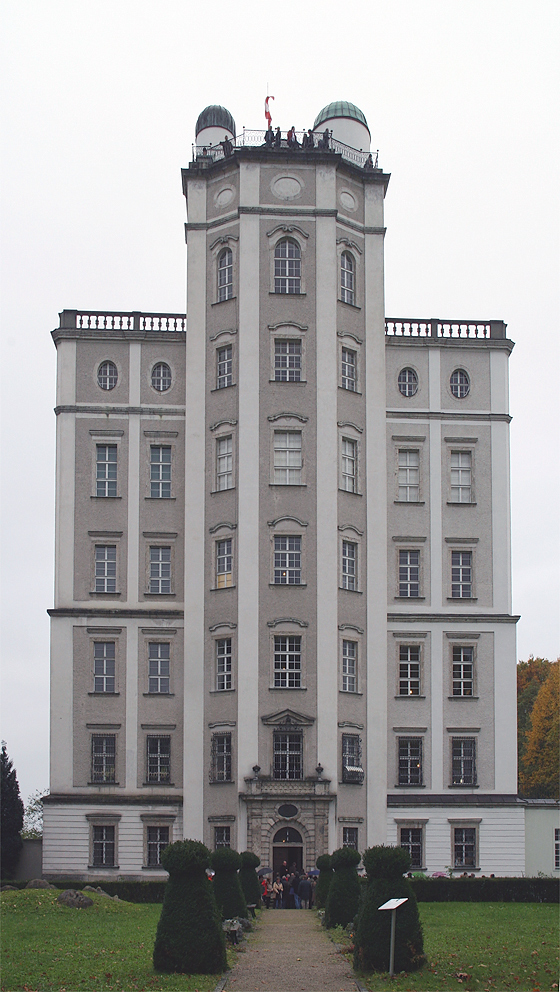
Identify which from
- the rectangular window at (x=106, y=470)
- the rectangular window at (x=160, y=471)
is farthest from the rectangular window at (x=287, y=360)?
the rectangular window at (x=106, y=470)

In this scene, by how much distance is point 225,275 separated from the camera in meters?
54.6

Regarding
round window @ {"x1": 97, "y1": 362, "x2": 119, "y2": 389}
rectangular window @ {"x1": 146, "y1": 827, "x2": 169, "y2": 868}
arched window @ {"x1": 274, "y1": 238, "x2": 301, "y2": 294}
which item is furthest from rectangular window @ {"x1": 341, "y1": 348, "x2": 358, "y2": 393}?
rectangular window @ {"x1": 146, "y1": 827, "x2": 169, "y2": 868}

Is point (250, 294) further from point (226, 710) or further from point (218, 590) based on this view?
point (226, 710)

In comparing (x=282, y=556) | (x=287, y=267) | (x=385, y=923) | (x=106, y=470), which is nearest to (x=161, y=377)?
(x=106, y=470)

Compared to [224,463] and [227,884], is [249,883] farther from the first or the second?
[224,463]

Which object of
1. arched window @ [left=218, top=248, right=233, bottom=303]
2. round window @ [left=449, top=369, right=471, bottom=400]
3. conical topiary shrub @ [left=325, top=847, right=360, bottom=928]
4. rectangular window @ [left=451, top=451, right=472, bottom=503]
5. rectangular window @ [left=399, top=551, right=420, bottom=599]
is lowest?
conical topiary shrub @ [left=325, top=847, right=360, bottom=928]

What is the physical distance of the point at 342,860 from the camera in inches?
1292

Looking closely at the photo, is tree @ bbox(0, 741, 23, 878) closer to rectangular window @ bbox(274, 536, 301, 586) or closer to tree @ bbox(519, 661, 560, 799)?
rectangular window @ bbox(274, 536, 301, 586)

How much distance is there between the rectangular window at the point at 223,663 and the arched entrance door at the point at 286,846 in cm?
625

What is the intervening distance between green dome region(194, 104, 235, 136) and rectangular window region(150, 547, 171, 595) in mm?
21055

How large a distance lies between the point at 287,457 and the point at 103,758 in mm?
14842

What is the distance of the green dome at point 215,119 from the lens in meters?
60.6

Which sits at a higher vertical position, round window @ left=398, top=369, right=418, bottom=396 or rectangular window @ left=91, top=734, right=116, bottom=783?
round window @ left=398, top=369, right=418, bottom=396

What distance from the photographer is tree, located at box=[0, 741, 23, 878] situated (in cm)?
5609
